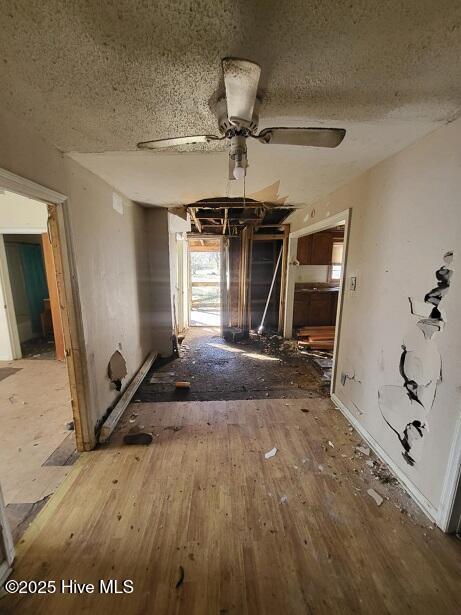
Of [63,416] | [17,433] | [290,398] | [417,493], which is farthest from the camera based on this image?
[290,398]

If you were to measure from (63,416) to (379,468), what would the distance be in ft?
9.17

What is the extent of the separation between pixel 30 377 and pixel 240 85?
3.88 meters

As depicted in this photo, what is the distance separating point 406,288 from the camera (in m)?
1.62

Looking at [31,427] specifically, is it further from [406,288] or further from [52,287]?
[406,288]

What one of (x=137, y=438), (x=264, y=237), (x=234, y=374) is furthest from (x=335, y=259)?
(x=137, y=438)

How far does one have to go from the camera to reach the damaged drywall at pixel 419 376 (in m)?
1.39

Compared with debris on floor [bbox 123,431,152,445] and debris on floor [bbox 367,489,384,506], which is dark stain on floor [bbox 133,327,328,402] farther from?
debris on floor [bbox 367,489,384,506]

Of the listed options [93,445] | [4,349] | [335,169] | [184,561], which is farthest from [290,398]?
[4,349]

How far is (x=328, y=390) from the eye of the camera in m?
2.89

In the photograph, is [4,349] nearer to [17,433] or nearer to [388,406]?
[17,433]

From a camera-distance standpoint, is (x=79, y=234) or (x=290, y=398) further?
(x=290, y=398)

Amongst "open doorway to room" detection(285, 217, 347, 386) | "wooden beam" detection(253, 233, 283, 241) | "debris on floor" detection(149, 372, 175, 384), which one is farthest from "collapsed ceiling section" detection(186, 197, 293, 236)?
"debris on floor" detection(149, 372, 175, 384)

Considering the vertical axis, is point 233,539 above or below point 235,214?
below

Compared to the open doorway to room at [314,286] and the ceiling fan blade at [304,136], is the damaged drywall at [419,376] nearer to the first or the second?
the ceiling fan blade at [304,136]
